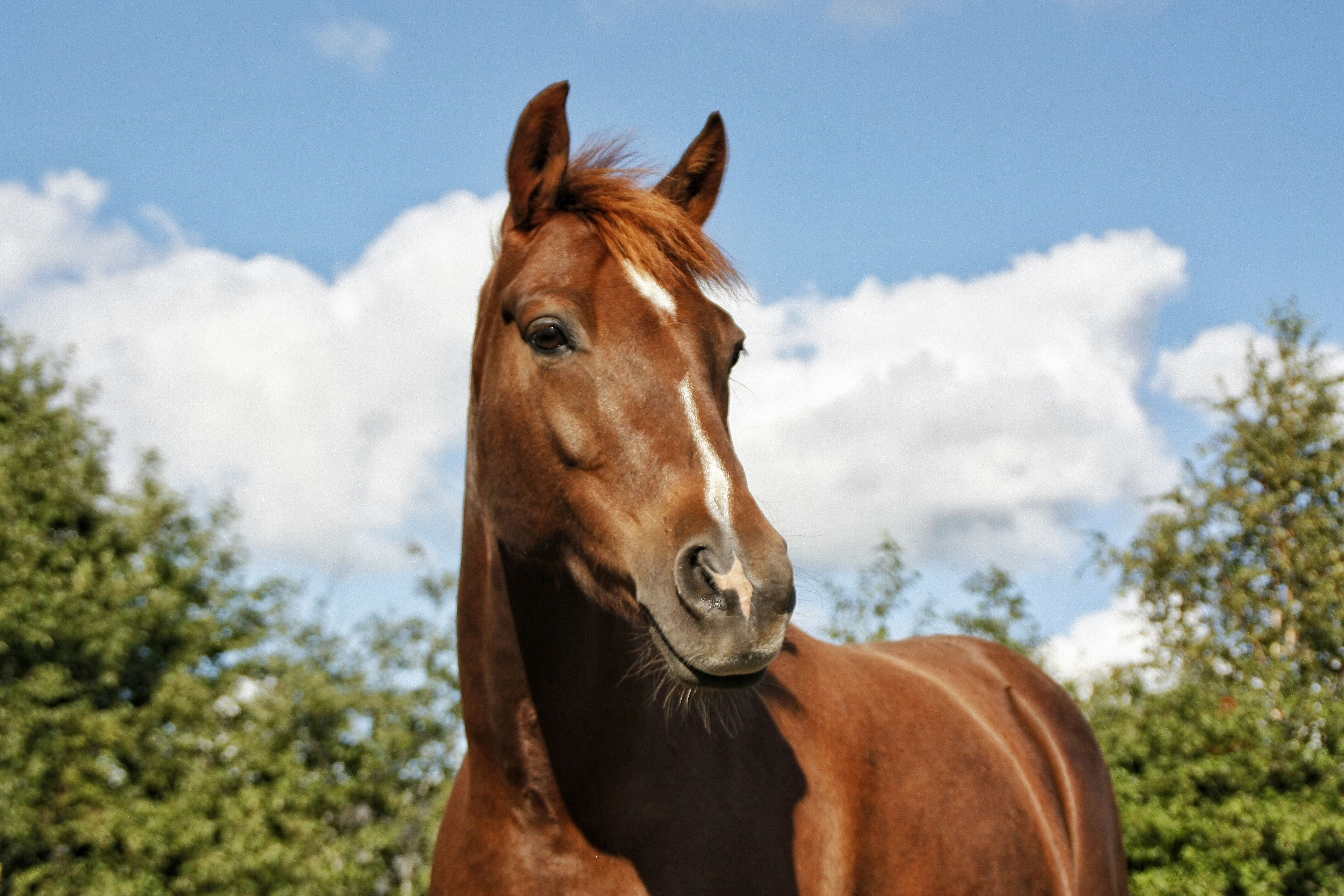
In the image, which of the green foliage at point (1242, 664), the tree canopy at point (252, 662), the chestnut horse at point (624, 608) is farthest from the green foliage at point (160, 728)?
the chestnut horse at point (624, 608)

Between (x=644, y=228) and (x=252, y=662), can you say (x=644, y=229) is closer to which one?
(x=644, y=228)

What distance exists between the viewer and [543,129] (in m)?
2.73

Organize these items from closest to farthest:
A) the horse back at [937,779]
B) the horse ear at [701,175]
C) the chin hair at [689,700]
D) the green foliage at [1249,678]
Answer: the chin hair at [689,700]
the horse back at [937,779]
the horse ear at [701,175]
the green foliage at [1249,678]

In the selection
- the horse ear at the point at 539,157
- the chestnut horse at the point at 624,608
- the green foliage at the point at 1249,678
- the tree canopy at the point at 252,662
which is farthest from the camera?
the tree canopy at the point at 252,662

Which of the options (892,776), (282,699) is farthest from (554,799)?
(282,699)

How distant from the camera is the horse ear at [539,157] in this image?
2.70 metres

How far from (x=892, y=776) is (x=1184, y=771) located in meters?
8.32

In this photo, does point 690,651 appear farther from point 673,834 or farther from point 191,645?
point 191,645

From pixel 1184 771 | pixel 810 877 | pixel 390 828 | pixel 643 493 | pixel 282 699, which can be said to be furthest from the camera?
pixel 282 699

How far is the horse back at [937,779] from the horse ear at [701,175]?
1451 millimetres

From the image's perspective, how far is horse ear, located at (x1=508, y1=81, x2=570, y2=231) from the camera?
270 cm

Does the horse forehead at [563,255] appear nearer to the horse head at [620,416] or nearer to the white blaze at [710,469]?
the horse head at [620,416]

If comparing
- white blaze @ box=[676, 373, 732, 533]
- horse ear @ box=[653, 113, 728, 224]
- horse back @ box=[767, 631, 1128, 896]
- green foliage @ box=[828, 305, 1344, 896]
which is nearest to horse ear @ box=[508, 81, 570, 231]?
horse ear @ box=[653, 113, 728, 224]

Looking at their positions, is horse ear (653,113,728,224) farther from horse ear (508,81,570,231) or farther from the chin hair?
the chin hair
